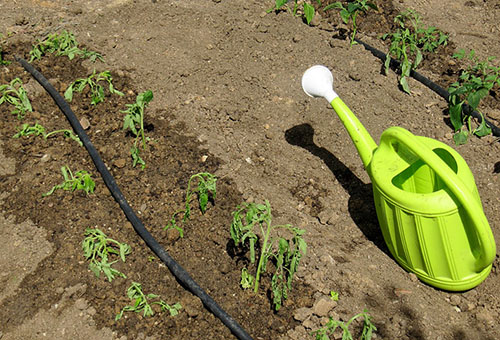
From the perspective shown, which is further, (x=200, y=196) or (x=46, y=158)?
(x=46, y=158)

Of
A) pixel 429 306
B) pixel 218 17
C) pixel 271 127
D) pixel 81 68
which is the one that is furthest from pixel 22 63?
pixel 429 306

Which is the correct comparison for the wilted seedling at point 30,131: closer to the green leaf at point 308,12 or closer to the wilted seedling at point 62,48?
the wilted seedling at point 62,48

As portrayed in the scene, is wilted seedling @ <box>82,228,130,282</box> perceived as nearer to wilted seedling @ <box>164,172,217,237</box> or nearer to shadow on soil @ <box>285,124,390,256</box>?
wilted seedling @ <box>164,172,217,237</box>

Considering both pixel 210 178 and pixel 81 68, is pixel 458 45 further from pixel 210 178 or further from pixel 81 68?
pixel 81 68

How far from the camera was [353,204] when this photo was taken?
2934 mm

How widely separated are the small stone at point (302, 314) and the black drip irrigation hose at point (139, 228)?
0.24 m

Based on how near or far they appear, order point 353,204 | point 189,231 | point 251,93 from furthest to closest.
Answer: point 251,93, point 353,204, point 189,231

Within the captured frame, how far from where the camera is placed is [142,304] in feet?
7.82

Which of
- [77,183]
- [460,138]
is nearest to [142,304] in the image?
[77,183]

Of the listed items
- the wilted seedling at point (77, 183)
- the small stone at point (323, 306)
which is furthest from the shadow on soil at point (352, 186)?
the wilted seedling at point (77, 183)

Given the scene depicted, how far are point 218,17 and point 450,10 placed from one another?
1.93 meters

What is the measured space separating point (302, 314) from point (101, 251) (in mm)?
1047

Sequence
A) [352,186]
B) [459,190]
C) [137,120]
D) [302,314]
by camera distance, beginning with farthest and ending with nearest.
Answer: [137,120]
[352,186]
[302,314]
[459,190]

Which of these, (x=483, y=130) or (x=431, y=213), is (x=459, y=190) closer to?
(x=431, y=213)
